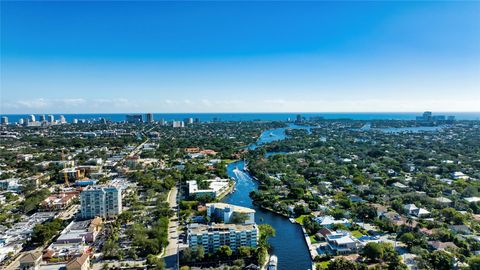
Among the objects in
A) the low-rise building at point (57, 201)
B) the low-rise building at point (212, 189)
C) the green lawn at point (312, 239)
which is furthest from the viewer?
the low-rise building at point (212, 189)

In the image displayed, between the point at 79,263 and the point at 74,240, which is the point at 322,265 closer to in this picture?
the point at 79,263

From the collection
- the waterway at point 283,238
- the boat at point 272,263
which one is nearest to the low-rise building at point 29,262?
the boat at point 272,263

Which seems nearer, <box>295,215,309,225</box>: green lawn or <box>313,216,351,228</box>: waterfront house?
<box>313,216,351,228</box>: waterfront house

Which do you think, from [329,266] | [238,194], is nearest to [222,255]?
[329,266]

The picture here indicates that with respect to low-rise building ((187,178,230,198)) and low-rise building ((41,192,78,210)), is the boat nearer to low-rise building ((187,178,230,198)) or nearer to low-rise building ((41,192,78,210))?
low-rise building ((187,178,230,198))

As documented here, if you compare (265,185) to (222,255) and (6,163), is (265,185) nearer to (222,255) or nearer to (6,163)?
(222,255)

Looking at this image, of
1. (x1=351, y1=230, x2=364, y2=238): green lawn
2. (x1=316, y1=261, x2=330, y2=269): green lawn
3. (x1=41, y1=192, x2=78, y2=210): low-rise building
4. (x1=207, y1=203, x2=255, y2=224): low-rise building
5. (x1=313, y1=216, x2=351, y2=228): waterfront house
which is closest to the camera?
(x1=316, y1=261, x2=330, y2=269): green lawn

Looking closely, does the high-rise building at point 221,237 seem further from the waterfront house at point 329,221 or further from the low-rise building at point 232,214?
the waterfront house at point 329,221

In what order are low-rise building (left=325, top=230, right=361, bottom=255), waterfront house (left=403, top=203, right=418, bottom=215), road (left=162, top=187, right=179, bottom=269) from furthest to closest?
waterfront house (left=403, top=203, right=418, bottom=215)
low-rise building (left=325, top=230, right=361, bottom=255)
road (left=162, top=187, right=179, bottom=269)

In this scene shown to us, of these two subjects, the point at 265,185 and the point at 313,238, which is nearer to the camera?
the point at 313,238

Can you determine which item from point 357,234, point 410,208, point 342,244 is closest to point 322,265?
point 342,244

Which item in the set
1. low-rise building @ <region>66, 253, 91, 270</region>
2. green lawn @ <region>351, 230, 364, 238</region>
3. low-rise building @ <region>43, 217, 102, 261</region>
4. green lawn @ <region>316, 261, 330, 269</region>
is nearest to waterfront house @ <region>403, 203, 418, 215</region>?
green lawn @ <region>351, 230, 364, 238</region>
